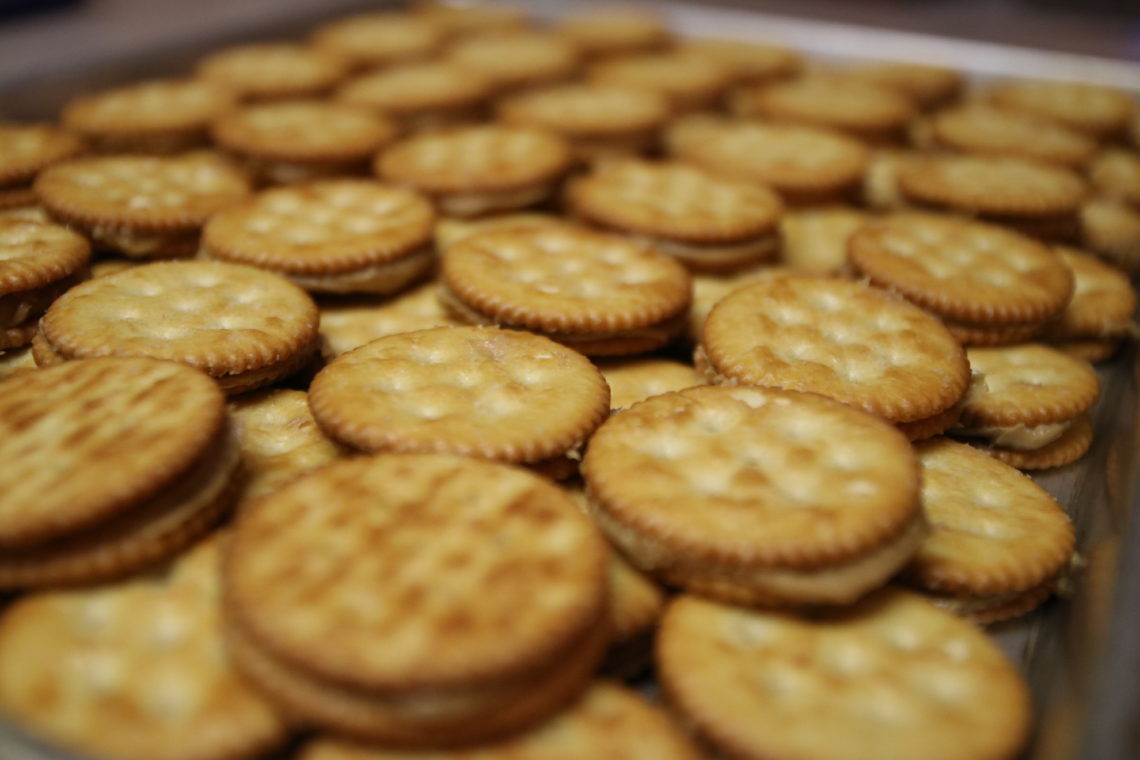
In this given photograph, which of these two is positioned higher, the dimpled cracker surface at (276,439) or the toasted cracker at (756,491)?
the toasted cracker at (756,491)

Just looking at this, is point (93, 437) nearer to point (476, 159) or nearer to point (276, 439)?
point (276, 439)

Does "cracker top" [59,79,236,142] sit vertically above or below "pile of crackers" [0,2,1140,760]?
above

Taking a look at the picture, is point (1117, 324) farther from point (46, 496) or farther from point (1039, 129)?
point (46, 496)

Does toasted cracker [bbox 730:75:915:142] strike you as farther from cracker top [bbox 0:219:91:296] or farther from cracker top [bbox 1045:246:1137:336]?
cracker top [bbox 0:219:91:296]

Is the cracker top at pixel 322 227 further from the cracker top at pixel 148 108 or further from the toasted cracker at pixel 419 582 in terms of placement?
the toasted cracker at pixel 419 582

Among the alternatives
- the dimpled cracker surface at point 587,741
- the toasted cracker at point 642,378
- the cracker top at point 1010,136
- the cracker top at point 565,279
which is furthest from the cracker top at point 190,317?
the cracker top at point 1010,136

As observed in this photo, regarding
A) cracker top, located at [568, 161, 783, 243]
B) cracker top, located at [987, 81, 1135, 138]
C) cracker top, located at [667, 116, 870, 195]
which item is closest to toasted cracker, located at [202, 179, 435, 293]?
cracker top, located at [568, 161, 783, 243]

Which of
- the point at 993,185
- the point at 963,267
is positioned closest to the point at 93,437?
the point at 963,267
